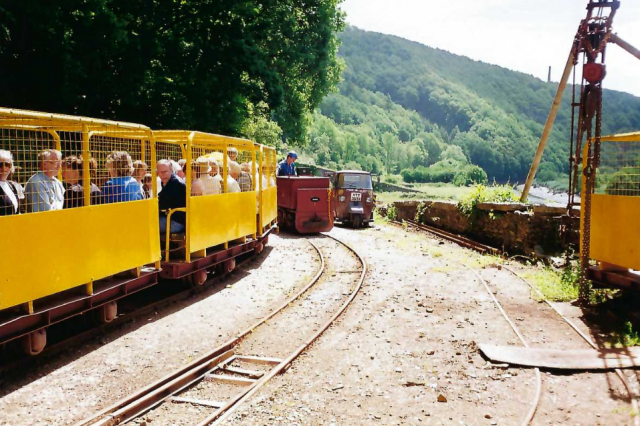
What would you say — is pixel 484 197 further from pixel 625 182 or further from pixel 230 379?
pixel 230 379

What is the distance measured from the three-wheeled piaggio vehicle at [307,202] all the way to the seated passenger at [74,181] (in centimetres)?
1011

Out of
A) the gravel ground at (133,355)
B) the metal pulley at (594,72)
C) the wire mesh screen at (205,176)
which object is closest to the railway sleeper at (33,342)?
the gravel ground at (133,355)

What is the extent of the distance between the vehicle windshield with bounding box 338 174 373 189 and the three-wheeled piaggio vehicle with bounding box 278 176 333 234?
183 inches

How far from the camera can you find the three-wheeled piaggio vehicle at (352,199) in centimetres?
2177

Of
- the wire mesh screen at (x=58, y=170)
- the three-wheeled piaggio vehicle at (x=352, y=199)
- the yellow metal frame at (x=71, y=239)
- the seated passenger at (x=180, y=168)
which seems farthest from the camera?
the three-wheeled piaggio vehicle at (x=352, y=199)

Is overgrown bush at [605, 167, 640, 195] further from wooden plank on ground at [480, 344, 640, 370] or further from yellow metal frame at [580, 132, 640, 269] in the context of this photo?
wooden plank on ground at [480, 344, 640, 370]

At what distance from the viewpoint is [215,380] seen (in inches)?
237

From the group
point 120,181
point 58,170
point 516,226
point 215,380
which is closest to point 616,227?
point 215,380

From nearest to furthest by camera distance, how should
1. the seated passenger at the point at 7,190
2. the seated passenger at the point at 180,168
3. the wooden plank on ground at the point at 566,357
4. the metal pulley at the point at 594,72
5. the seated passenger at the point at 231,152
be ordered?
the seated passenger at the point at 7,190
the wooden plank on ground at the point at 566,357
the seated passenger at the point at 180,168
the metal pulley at the point at 594,72
the seated passenger at the point at 231,152

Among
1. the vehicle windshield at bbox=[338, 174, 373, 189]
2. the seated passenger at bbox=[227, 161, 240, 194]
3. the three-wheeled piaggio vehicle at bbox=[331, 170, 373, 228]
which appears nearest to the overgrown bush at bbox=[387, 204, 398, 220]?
the three-wheeled piaggio vehicle at bbox=[331, 170, 373, 228]

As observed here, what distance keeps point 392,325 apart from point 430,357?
139cm

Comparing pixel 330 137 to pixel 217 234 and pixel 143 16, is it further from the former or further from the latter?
pixel 217 234

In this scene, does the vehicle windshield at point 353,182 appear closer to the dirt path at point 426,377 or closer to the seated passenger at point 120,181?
the dirt path at point 426,377

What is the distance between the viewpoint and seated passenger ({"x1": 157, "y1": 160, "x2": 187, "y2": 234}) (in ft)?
29.9
